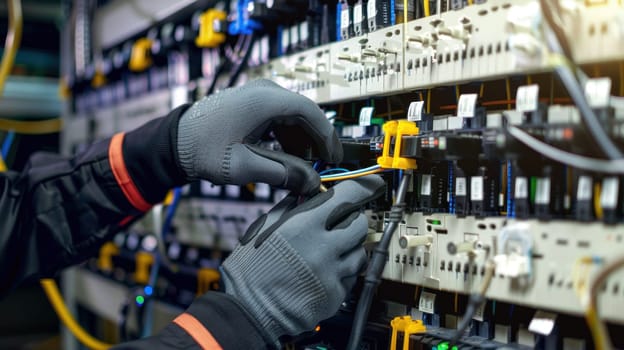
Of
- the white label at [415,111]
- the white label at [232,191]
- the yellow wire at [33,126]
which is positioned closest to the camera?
the white label at [415,111]

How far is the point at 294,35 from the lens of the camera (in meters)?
1.45

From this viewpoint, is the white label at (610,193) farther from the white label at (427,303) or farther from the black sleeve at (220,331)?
the black sleeve at (220,331)

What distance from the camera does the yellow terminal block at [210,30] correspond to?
5.53 ft

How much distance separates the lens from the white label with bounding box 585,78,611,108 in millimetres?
854

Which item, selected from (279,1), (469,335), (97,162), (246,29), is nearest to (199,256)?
(97,162)

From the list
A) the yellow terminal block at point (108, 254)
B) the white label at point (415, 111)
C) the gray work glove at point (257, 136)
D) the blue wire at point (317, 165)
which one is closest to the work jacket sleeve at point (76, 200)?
the gray work glove at point (257, 136)

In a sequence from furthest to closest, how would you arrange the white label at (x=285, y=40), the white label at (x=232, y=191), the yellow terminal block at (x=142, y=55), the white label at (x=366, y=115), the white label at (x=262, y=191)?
the yellow terminal block at (x=142, y=55) → the white label at (x=232, y=191) → the white label at (x=262, y=191) → the white label at (x=285, y=40) → the white label at (x=366, y=115)

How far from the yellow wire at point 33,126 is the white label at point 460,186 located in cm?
229

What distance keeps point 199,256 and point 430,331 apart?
1.09 metres

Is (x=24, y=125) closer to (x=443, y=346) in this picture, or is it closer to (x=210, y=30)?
(x=210, y=30)

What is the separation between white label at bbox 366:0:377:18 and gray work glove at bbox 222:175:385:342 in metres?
0.38

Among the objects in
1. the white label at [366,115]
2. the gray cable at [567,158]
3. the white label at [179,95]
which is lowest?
the gray cable at [567,158]

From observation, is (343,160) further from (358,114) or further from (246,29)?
(246,29)

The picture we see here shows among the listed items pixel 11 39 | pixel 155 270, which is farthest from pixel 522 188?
pixel 11 39
